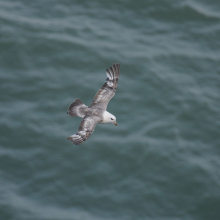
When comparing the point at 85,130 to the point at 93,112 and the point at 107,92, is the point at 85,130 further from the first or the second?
the point at 107,92

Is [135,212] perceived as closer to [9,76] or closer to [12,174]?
[12,174]

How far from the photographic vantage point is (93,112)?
640 inches

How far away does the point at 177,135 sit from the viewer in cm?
2628

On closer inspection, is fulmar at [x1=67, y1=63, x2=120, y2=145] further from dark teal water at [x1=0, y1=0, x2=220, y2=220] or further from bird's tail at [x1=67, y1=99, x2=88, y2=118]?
dark teal water at [x1=0, y1=0, x2=220, y2=220]

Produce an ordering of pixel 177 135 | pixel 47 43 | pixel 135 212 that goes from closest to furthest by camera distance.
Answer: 1. pixel 135 212
2. pixel 177 135
3. pixel 47 43

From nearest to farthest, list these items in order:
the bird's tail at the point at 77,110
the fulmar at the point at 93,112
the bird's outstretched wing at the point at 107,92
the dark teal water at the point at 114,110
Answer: the fulmar at the point at 93,112, the bird's tail at the point at 77,110, the bird's outstretched wing at the point at 107,92, the dark teal water at the point at 114,110

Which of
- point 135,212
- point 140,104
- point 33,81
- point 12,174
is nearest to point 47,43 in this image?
point 33,81

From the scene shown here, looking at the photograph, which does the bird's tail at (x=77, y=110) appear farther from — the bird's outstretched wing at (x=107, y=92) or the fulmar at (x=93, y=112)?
the bird's outstretched wing at (x=107, y=92)

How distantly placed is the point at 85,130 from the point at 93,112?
3.98 feet

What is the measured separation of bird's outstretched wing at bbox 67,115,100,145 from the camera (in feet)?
48.0

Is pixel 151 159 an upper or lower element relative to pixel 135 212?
upper

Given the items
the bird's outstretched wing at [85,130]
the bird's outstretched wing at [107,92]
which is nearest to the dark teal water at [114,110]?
the bird's outstretched wing at [107,92]

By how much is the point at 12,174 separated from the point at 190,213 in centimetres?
999

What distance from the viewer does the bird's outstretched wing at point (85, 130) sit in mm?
14642
